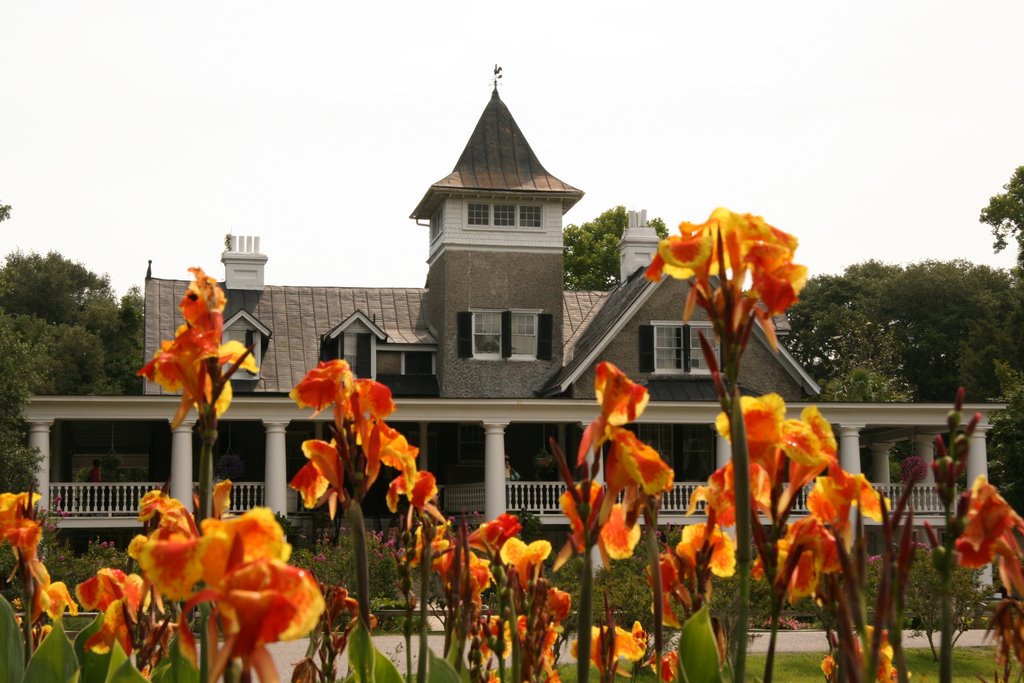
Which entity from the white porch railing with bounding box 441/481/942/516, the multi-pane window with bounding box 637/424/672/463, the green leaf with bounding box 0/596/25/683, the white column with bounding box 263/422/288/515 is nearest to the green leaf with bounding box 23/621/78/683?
the green leaf with bounding box 0/596/25/683

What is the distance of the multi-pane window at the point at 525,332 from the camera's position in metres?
32.1

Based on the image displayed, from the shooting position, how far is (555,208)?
108 ft

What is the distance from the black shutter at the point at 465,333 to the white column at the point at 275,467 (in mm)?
5889

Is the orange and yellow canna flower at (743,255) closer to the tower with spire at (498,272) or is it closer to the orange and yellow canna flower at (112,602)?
the orange and yellow canna flower at (112,602)

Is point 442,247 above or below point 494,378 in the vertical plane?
above

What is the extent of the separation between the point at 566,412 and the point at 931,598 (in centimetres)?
1194

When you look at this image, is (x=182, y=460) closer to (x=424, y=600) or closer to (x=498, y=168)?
(x=498, y=168)

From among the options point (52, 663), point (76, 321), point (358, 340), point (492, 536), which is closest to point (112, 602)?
point (52, 663)

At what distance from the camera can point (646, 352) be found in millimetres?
30734

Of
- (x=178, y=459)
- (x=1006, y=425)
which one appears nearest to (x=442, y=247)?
(x=178, y=459)

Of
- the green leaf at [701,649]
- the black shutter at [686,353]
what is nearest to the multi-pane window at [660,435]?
the black shutter at [686,353]

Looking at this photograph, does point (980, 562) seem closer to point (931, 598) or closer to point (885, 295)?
point (931, 598)

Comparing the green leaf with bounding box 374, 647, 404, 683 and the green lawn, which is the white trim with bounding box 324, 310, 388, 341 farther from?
the green leaf with bounding box 374, 647, 404, 683

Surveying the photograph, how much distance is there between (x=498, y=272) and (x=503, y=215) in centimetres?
160
